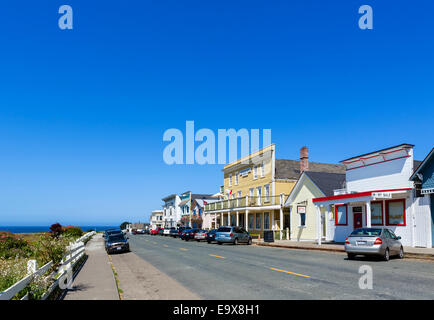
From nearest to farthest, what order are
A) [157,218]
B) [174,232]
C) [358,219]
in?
1. [358,219]
2. [174,232]
3. [157,218]

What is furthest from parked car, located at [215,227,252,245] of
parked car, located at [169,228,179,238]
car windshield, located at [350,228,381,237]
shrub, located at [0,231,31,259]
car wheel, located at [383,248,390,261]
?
parked car, located at [169,228,179,238]

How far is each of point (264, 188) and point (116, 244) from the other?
70.9 feet

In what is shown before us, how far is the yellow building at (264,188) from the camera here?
133 ft

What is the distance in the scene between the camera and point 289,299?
8.71m

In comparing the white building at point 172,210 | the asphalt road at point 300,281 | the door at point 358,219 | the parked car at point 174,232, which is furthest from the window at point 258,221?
the white building at point 172,210

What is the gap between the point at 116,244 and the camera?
25453 millimetres

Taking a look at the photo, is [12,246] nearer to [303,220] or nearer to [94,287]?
[94,287]

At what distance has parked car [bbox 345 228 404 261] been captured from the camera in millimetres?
17438

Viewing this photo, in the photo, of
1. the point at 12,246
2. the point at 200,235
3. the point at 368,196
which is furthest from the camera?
the point at 200,235

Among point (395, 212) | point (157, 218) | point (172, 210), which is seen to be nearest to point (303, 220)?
point (395, 212)

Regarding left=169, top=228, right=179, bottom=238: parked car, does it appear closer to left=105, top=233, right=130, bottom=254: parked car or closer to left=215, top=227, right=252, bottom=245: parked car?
left=215, top=227, right=252, bottom=245: parked car
